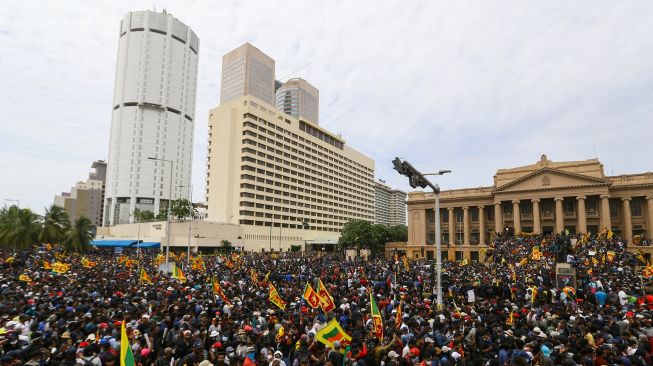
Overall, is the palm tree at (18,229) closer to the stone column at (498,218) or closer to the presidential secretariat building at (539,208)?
the presidential secretariat building at (539,208)

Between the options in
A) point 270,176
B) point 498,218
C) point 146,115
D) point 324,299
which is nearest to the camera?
point 324,299

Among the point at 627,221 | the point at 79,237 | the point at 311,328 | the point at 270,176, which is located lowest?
the point at 311,328

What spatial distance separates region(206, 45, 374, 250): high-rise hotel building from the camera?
97125mm

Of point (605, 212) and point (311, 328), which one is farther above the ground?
point (605, 212)

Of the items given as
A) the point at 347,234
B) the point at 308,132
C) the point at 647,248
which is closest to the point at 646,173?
the point at 647,248

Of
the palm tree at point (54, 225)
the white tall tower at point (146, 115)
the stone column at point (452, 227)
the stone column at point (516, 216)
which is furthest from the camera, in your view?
the white tall tower at point (146, 115)

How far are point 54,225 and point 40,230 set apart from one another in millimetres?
2364

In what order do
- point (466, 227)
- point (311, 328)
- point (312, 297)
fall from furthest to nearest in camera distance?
point (466, 227), point (312, 297), point (311, 328)

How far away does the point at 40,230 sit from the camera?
42.6m

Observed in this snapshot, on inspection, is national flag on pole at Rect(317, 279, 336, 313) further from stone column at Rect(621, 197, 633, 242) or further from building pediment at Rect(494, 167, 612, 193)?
stone column at Rect(621, 197, 633, 242)

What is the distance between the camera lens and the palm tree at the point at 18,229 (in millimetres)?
39469

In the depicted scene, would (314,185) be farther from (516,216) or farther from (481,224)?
(516,216)

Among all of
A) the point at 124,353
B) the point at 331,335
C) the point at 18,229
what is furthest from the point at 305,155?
the point at 124,353

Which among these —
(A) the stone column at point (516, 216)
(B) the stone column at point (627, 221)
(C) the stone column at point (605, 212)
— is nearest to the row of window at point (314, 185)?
(A) the stone column at point (516, 216)
